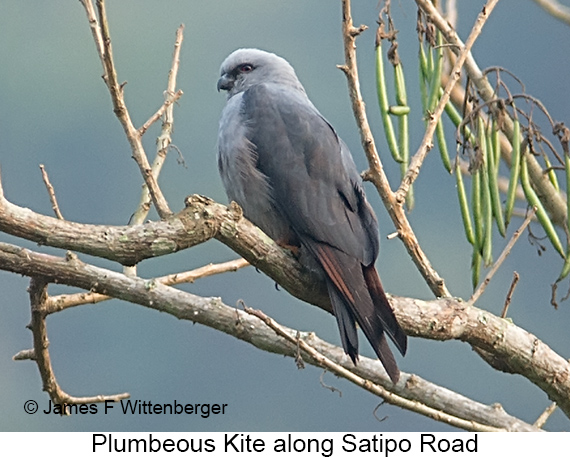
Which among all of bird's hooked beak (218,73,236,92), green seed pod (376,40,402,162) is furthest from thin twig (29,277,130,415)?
bird's hooked beak (218,73,236,92)

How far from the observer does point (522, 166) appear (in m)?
2.83

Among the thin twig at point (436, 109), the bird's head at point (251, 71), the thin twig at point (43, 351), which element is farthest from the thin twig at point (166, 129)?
the thin twig at point (436, 109)

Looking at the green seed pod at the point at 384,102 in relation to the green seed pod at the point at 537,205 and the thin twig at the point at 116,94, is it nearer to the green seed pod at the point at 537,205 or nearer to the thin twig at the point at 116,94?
the green seed pod at the point at 537,205

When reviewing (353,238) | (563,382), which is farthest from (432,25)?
(563,382)

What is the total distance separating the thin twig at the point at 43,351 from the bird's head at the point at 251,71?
176 centimetres

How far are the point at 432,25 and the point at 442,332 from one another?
4.11ft

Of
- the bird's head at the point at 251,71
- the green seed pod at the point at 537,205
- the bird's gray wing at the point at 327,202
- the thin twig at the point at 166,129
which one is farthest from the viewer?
the bird's head at the point at 251,71

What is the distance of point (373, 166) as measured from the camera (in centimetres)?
278

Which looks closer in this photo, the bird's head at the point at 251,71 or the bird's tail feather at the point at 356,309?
the bird's tail feather at the point at 356,309

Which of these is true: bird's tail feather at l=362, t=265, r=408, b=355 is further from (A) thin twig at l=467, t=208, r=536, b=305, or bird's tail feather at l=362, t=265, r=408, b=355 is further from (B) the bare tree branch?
(A) thin twig at l=467, t=208, r=536, b=305

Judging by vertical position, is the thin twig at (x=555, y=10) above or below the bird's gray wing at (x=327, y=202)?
above

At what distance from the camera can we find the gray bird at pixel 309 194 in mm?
2760

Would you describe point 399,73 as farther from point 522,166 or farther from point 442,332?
point 442,332

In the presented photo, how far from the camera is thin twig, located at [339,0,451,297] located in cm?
258
